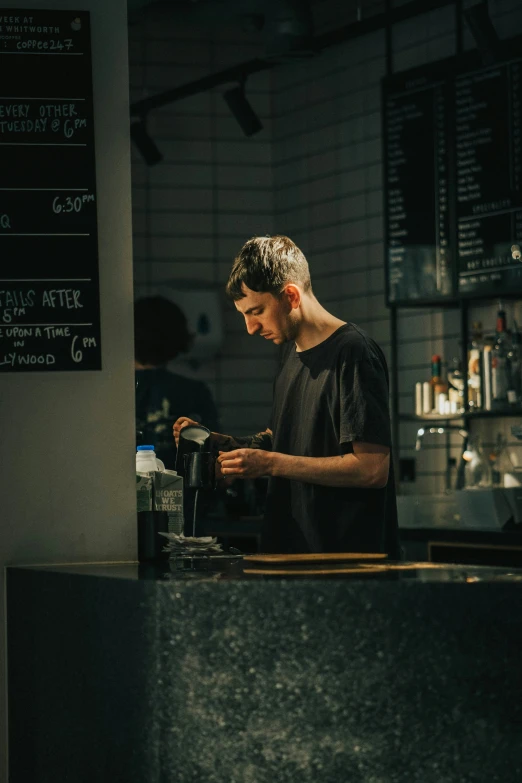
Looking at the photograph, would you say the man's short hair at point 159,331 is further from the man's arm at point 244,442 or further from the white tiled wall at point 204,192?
the man's arm at point 244,442

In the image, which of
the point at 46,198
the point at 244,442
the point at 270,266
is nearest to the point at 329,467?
the point at 244,442

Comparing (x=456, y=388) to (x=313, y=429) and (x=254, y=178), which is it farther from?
(x=313, y=429)

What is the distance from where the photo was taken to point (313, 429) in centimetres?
282

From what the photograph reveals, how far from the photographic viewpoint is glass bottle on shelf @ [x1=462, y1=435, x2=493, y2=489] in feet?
17.6

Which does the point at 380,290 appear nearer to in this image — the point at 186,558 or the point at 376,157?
the point at 376,157

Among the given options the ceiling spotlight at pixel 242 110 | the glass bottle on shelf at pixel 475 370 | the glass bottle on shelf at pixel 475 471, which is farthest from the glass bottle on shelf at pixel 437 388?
the ceiling spotlight at pixel 242 110

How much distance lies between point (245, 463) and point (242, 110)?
3.99 metres

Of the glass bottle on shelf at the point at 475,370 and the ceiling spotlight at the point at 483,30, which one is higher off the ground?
the ceiling spotlight at the point at 483,30

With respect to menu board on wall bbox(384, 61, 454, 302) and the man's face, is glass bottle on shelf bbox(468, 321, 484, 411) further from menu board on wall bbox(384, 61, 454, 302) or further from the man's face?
the man's face

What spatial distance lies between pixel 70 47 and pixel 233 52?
4.75m

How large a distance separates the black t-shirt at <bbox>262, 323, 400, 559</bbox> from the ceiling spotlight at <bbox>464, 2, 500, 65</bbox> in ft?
8.66

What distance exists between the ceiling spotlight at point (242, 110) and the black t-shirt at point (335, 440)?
3584 mm

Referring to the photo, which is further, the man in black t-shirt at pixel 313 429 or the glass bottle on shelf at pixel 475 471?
the glass bottle on shelf at pixel 475 471

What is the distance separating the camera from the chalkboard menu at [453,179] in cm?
532
